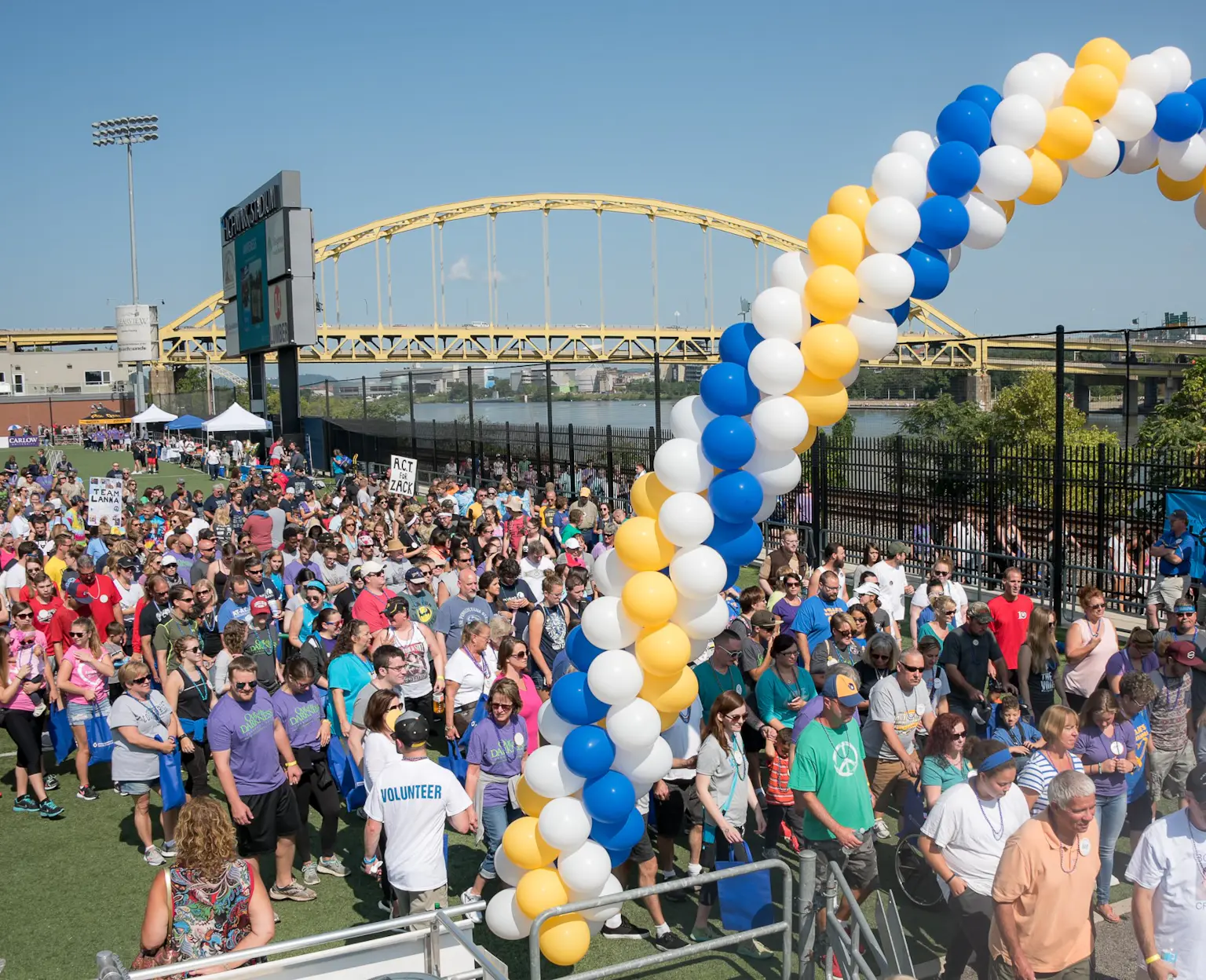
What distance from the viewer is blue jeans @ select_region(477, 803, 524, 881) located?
5.93 meters

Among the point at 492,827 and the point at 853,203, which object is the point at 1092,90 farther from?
the point at 492,827

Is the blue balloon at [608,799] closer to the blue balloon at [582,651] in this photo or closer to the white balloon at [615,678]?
the white balloon at [615,678]

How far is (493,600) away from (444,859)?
12.5ft

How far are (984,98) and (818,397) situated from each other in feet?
5.63

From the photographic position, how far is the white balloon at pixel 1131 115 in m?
5.25

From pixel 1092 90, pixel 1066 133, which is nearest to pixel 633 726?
pixel 1066 133

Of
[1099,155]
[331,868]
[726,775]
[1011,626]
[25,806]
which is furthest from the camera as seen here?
[1011,626]

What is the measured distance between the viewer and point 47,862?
275 inches

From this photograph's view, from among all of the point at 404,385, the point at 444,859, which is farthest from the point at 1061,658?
the point at 404,385

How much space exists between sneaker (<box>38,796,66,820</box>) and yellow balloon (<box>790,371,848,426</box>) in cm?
608

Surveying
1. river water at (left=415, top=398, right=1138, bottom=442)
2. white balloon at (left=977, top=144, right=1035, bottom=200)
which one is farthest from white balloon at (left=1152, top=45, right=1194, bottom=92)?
river water at (left=415, top=398, right=1138, bottom=442)

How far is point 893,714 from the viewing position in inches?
255

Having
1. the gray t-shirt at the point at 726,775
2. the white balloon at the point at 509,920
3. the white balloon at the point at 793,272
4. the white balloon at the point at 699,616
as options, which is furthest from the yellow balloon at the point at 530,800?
the white balloon at the point at 793,272

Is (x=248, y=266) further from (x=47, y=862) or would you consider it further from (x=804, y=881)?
(x=804, y=881)
